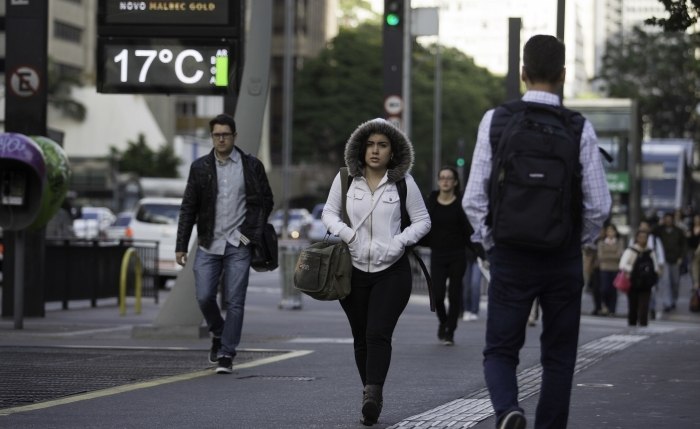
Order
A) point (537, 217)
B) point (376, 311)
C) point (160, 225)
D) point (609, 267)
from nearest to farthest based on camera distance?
point (537, 217), point (376, 311), point (609, 267), point (160, 225)

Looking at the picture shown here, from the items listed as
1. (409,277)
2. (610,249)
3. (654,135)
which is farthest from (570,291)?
(654,135)

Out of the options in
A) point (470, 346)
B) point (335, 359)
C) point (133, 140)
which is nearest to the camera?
point (335, 359)

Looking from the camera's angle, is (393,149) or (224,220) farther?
(224,220)

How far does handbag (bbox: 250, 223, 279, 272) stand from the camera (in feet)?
39.1

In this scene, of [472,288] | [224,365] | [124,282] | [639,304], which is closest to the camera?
[224,365]

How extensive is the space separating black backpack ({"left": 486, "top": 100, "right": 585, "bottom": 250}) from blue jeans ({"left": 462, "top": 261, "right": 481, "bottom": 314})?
45.4 ft

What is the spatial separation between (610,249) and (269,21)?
1234 centimetres

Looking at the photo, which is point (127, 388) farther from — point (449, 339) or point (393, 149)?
point (449, 339)

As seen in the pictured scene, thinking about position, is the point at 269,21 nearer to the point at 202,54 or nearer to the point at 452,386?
the point at 202,54

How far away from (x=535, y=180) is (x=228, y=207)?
5.50 meters

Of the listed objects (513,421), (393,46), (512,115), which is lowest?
(513,421)

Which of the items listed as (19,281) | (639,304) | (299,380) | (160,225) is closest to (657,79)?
(160,225)

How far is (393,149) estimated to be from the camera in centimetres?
930

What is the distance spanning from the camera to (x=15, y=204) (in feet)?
56.0
